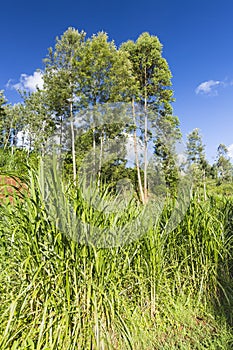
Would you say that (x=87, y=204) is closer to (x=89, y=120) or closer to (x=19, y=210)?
(x=19, y=210)

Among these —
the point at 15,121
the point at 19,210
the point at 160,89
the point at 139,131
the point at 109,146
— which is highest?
the point at 15,121

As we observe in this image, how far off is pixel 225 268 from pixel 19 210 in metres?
1.57

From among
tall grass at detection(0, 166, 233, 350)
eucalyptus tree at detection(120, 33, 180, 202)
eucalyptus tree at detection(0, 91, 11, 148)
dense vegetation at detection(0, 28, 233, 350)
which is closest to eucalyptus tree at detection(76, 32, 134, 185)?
dense vegetation at detection(0, 28, 233, 350)

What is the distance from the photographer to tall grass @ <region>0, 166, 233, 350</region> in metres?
1.05

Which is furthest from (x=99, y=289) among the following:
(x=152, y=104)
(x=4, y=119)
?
(x=4, y=119)

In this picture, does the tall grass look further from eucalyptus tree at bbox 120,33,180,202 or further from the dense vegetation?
eucalyptus tree at bbox 120,33,180,202

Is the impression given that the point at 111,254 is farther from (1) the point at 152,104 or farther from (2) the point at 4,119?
(2) the point at 4,119

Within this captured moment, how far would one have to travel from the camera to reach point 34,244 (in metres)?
1.08

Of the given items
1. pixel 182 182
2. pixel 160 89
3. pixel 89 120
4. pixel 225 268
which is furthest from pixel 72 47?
pixel 225 268

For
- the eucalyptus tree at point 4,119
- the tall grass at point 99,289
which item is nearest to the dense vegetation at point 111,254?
the tall grass at point 99,289

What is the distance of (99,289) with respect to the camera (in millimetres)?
1118

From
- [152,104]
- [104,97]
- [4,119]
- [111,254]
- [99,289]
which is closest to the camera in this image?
[99,289]

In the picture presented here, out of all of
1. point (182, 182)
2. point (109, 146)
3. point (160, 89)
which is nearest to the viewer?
point (182, 182)

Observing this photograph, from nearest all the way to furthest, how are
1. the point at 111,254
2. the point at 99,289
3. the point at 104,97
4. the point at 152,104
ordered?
the point at 99,289, the point at 111,254, the point at 104,97, the point at 152,104
